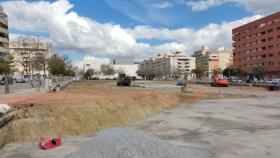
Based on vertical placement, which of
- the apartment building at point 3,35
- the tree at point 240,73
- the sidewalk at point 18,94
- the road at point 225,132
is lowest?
the road at point 225,132

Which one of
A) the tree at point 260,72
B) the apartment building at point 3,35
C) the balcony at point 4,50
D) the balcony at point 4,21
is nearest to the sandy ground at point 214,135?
the balcony at point 4,50

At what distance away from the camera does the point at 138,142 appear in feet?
25.5

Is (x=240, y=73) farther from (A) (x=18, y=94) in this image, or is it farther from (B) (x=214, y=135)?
(B) (x=214, y=135)

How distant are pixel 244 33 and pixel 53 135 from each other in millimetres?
116217

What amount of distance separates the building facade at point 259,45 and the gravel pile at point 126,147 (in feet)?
339

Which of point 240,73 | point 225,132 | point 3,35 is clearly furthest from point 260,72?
point 225,132

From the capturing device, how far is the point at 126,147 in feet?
24.3

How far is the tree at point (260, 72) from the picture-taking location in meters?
104

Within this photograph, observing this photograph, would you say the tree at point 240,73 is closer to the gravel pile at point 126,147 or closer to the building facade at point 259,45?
the building facade at point 259,45

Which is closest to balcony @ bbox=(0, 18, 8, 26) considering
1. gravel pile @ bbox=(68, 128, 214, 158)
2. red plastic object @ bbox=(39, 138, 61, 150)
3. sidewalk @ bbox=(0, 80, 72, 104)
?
sidewalk @ bbox=(0, 80, 72, 104)

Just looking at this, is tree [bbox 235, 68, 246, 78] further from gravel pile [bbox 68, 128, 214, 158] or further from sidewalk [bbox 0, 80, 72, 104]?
gravel pile [bbox 68, 128, 214, 158]

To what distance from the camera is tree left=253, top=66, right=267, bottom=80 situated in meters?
104

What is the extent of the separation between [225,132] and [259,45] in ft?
338

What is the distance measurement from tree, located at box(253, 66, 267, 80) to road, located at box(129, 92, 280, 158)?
8115 cm
